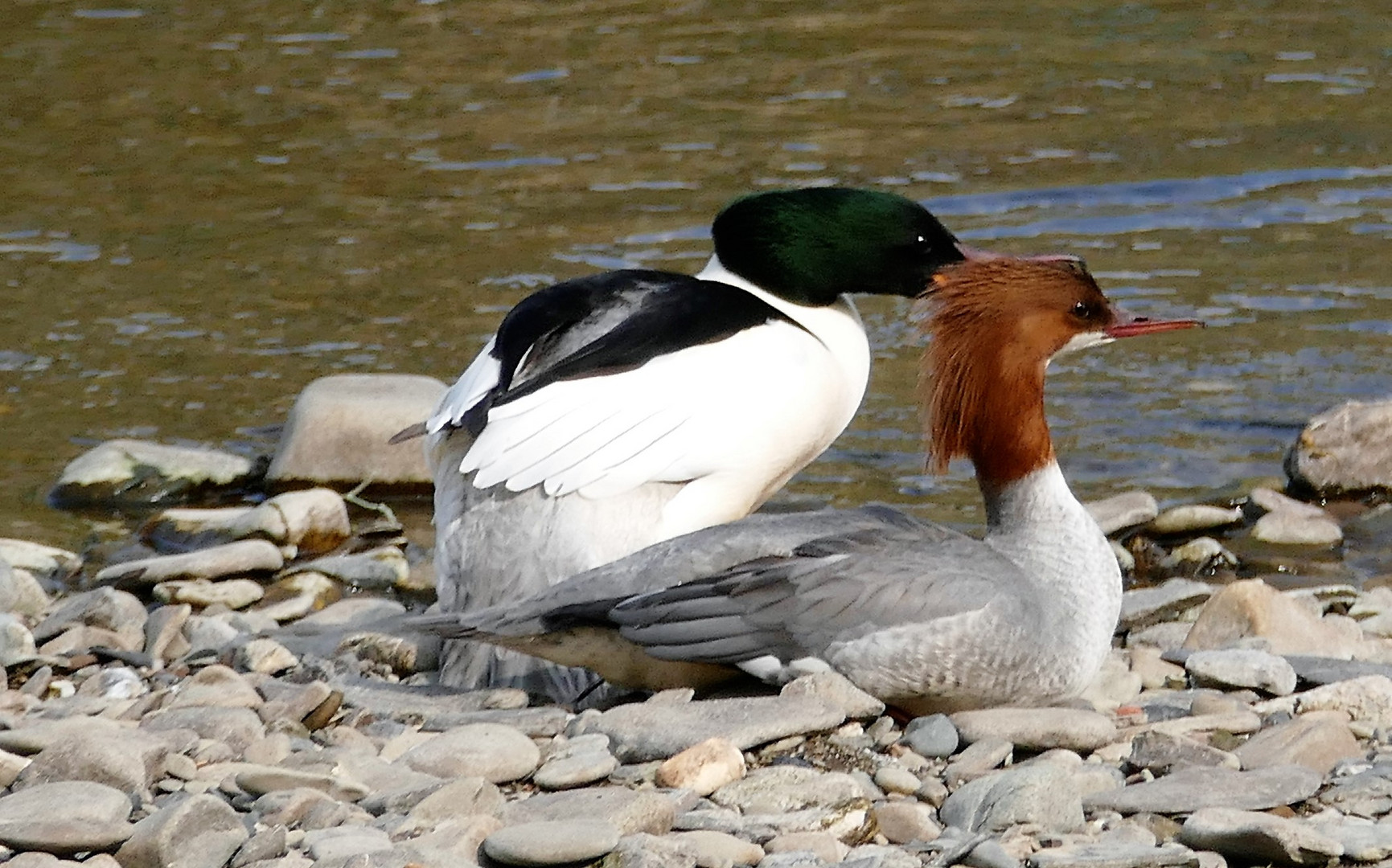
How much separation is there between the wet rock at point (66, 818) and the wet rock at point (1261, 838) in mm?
1708

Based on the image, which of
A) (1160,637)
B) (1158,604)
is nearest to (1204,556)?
(1158,604)

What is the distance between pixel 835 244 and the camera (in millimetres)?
5273

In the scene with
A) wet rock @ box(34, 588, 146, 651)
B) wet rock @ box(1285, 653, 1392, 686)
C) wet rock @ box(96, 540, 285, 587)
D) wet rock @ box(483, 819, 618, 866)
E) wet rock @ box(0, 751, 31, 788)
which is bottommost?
wet rock @ box(96, 540, 285, 587)

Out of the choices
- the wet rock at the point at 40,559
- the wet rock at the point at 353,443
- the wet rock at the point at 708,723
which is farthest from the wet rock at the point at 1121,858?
the wet rock at the point at 353,443

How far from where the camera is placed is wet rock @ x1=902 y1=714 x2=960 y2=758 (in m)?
3.80

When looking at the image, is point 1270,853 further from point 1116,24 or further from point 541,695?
point 1116,24

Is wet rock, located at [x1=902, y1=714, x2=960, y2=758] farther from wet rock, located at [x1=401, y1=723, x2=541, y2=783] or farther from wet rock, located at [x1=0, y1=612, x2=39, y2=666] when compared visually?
wet rock, located at [x1=0, y1=612, x2=39, y2=666]

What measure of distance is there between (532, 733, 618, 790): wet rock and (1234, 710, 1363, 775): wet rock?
1.17 metres

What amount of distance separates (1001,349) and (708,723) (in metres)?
1.10

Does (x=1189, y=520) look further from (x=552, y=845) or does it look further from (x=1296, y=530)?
(x=552, y=845)

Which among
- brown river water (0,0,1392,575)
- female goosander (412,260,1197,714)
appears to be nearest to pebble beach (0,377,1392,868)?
female goosander (412,260,1197,714)

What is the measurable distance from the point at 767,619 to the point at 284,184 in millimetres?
7079

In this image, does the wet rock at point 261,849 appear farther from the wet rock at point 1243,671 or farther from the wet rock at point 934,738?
the wet rock at point 1243,671

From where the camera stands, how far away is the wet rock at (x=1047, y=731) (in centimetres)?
380
